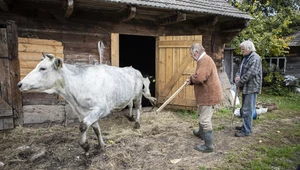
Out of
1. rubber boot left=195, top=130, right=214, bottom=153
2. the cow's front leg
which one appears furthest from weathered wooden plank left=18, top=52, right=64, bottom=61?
rubber boot left=195, top=130, right=214, bottom=153

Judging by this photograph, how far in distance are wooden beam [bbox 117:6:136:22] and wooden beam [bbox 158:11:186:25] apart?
137 cm

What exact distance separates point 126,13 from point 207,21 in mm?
2814

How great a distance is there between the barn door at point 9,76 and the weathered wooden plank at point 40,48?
170 millimetres

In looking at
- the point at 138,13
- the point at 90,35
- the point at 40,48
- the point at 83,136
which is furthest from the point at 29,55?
the point at 138,13

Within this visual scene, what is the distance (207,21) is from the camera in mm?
7055

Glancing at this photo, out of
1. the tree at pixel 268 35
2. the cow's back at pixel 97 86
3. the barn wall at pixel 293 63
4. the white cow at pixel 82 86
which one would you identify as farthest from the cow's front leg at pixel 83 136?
the barn wall at pixel 293 63

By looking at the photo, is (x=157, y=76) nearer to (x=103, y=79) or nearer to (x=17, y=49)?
(x=103, y=79)

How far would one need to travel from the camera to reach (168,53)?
278 inches

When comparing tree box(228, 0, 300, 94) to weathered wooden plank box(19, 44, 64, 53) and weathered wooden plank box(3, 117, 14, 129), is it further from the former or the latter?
weathered wooden plank box(3, 117, 14, 129)

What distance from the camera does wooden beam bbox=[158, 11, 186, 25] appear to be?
242 inches

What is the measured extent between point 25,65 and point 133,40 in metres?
6.40

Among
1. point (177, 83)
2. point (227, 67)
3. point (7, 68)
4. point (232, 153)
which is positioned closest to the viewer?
point (232, 153)

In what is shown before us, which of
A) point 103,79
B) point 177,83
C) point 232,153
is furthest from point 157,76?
point 232,153

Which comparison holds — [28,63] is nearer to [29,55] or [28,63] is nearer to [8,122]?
[29,55]
